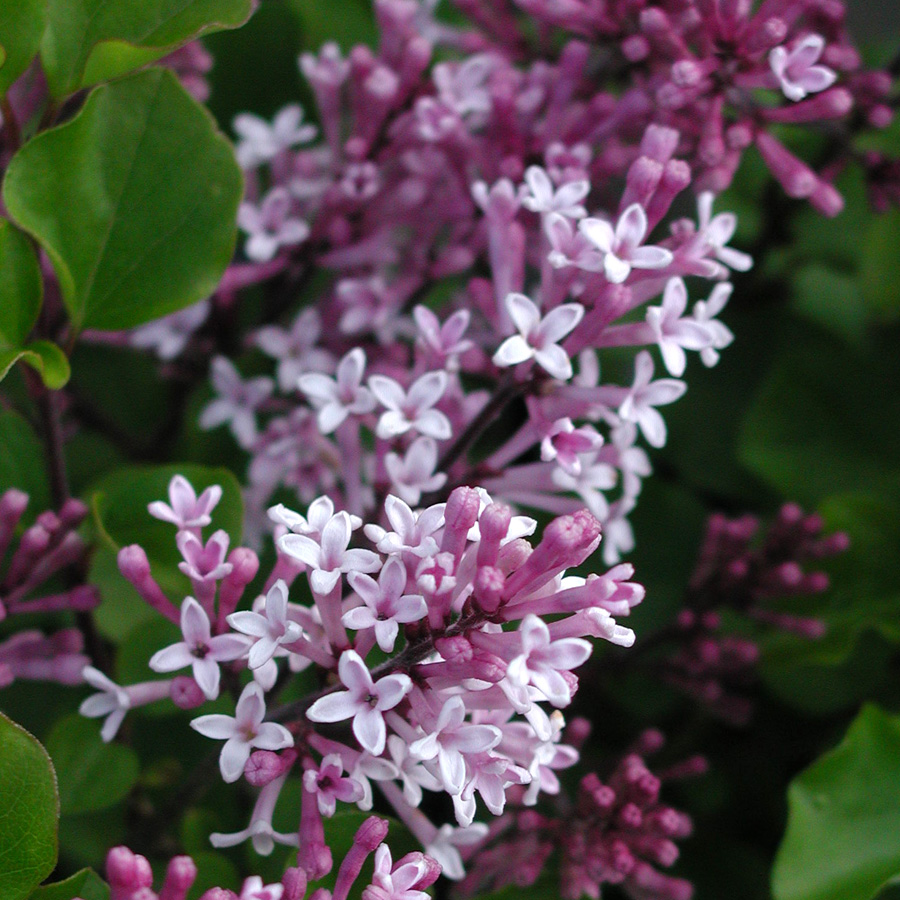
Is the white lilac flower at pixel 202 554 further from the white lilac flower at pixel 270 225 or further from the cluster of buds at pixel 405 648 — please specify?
the white lilac flower at pixel 270 225

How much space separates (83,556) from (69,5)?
37cm

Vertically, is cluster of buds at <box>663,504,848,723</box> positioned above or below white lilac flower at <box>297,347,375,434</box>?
below

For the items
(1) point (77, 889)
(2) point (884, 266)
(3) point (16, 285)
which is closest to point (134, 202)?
(3) point (16, 285)

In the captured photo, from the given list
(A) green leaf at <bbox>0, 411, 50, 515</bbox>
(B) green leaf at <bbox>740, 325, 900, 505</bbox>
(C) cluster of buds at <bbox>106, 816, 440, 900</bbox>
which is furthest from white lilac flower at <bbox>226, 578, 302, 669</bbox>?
(B) green leaf at <bbox>740, 325, 900, 505</bbox>

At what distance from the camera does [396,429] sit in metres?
0.67

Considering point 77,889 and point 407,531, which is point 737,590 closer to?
point 407,531

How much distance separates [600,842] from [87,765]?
35cm

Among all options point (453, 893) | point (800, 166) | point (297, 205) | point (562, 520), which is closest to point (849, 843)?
point (453, 893)

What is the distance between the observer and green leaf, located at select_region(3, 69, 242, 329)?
2.17ft

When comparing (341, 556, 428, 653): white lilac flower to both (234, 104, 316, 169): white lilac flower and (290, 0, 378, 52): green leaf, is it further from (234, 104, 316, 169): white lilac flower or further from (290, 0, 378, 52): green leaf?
(290, 0, 378, 52): green leaf

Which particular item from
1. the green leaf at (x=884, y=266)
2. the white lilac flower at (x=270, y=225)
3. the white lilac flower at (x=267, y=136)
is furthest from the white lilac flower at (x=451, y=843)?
the green leaf at (x=884, y=266)

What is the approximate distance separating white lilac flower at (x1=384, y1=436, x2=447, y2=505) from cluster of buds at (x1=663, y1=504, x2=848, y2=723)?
350 mm

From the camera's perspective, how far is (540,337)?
25.8 inches

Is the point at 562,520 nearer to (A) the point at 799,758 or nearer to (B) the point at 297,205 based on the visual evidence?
(B) the point at 297,205
